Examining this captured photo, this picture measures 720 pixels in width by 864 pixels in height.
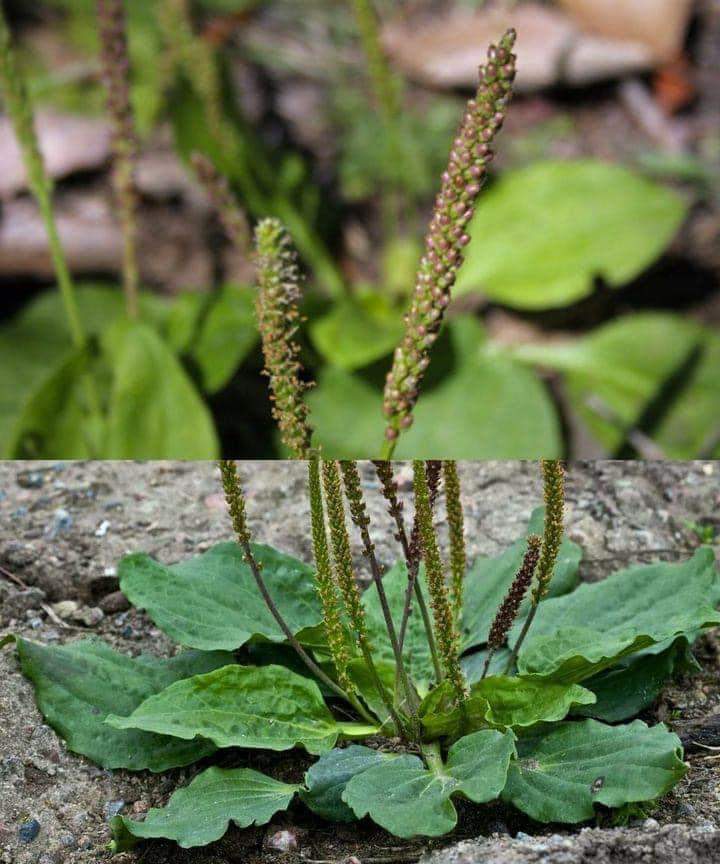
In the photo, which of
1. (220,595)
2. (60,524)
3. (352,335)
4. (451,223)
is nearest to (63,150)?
(352,335)

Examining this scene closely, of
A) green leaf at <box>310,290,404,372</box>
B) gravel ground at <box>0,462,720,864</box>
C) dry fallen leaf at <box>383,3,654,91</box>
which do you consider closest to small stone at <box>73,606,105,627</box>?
gravel ground at <box>0,462,720,864</box>

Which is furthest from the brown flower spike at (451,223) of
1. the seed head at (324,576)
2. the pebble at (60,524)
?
the pebble at (60,524)

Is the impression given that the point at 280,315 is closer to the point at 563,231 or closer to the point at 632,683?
the point at 632,683

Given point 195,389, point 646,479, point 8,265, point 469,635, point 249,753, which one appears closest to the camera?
point 249,753

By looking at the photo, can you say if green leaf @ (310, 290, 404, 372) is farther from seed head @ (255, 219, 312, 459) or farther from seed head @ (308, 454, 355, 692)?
seed head @ (255, 219, 312, 459)

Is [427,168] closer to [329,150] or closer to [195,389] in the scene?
[329,150]

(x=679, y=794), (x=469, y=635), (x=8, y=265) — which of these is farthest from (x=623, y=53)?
(x=679, y=794)

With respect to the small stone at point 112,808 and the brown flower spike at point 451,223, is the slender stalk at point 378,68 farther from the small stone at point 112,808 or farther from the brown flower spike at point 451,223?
the small stone at point 112,808
